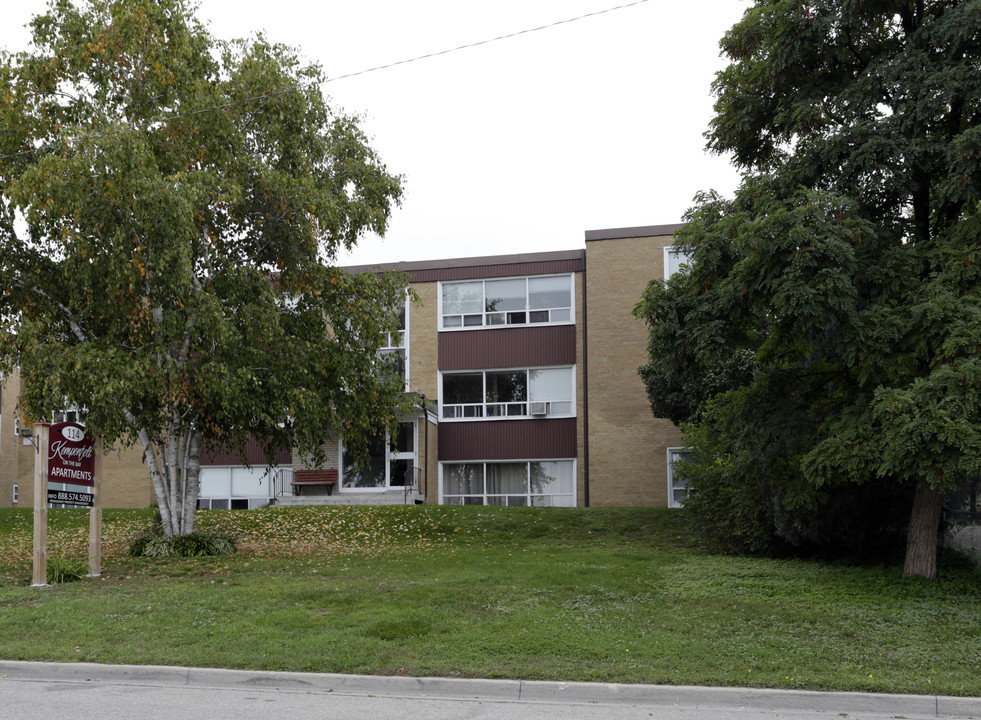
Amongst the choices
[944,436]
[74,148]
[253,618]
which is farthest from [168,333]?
[944,436]

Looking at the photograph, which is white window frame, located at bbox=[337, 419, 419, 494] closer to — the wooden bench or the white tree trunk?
the wooden bench

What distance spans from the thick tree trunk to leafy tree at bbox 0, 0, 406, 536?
9.82 m

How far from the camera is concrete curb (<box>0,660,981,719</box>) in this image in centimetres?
783

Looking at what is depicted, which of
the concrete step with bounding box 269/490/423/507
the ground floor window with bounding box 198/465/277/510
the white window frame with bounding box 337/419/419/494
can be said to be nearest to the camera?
the concrete step with bounding box 269/490/423/507

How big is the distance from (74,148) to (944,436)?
12867 millimetres

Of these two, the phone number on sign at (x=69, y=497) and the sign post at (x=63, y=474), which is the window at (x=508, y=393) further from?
the phone number on sign at (x=69, y=497)

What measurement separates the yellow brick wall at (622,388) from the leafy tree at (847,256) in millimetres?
13149

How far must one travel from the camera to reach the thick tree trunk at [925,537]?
547 inches

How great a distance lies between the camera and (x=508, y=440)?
103 ft

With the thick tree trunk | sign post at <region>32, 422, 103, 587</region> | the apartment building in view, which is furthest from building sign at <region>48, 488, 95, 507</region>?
the apartment building

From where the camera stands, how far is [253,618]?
10977 mm

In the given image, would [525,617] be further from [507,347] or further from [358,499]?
[507,347]

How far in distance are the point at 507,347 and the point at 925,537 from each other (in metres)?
18.7

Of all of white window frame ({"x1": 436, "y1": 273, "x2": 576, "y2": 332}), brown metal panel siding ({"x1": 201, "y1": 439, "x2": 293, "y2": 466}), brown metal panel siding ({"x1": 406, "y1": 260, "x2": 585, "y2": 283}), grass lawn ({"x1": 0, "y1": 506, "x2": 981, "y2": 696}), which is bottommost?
grass lawn ({"x1": 0, "y1": 506, "x2": 981, "y2": 696})
